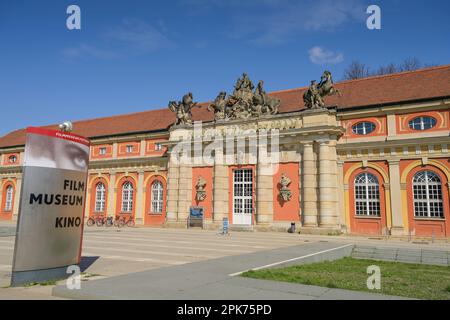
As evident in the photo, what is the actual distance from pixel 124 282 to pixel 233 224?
20.2 meters

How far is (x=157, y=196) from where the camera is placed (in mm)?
31766

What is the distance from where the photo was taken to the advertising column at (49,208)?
720 centimetres

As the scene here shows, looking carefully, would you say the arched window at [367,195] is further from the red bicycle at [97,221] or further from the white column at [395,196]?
the red bicycle at [97,221]

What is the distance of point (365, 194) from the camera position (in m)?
23.2

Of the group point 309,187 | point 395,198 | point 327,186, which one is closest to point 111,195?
point 309,187

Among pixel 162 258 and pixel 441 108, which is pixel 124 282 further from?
pixel 441 108

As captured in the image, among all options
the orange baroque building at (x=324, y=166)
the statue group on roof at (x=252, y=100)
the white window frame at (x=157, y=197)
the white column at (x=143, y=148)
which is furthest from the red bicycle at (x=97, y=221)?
the statue group on roof at (x=252, y=100)

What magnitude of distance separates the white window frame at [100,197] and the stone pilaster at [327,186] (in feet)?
68.7

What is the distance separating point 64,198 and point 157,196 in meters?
24.1

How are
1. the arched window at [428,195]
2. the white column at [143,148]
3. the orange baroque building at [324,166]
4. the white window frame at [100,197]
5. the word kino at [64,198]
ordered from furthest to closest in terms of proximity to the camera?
the white window frame at [100,197], the white column at [143,148], the orange baroque building at [324,166], the arched window at [428,195], the word kino at [64,198]

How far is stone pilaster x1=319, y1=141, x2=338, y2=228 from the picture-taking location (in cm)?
2275

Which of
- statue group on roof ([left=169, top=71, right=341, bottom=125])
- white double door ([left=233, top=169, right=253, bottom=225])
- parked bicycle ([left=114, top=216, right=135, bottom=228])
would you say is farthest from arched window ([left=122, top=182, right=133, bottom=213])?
white double door ([left=233, top=169, right=253, bottom=225])
